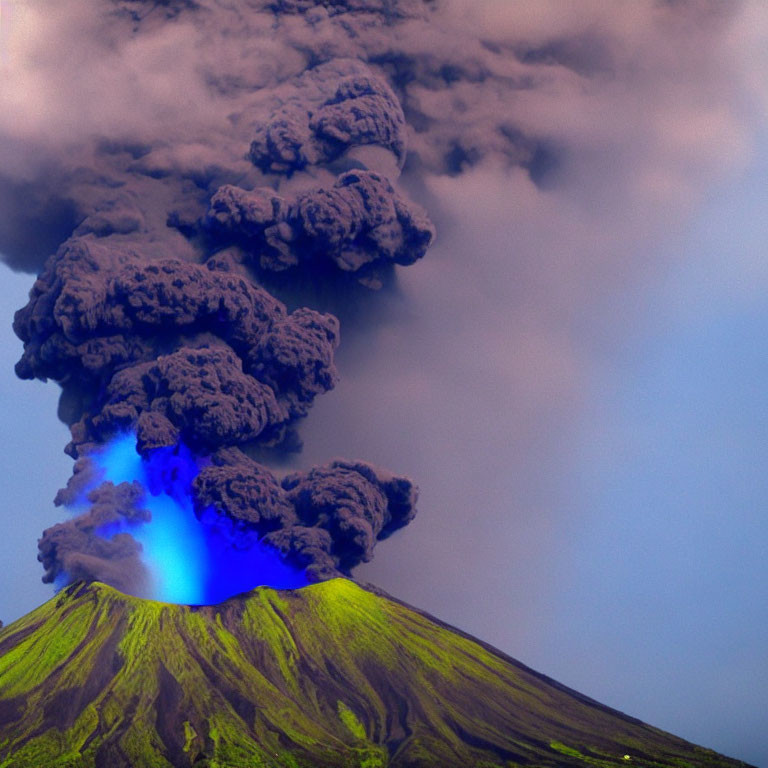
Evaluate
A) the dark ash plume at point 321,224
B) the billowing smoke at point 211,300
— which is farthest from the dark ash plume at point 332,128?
the dark ash plume at point 321,224

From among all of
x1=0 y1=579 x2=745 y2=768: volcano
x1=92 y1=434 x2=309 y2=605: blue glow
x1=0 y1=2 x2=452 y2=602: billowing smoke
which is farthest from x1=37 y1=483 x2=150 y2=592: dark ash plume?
x1=0 y1=579 x2=745 y2=768: volcano

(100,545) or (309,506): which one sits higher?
(309,506)

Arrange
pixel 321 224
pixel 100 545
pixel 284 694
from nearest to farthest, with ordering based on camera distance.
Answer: pixel 284 694 → pixel 100 545 → pixel 321 224

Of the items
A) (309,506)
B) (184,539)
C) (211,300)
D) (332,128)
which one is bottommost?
(184,539)

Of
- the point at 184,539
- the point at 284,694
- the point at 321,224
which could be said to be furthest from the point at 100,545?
the point at 321,224

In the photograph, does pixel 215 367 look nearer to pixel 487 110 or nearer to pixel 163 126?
pixel 163 126

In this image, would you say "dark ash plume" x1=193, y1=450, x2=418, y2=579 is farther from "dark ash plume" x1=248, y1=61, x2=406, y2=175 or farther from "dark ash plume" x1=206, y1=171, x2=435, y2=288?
"dark ash plume" x1=248, y1=61, x2=406, y2=175

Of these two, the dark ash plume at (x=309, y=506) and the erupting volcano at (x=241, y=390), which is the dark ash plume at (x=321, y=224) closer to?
the erupting volcano at (x=241, y=390)

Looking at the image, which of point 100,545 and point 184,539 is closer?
point 100,545

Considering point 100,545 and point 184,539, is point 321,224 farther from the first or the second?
point 100,545
